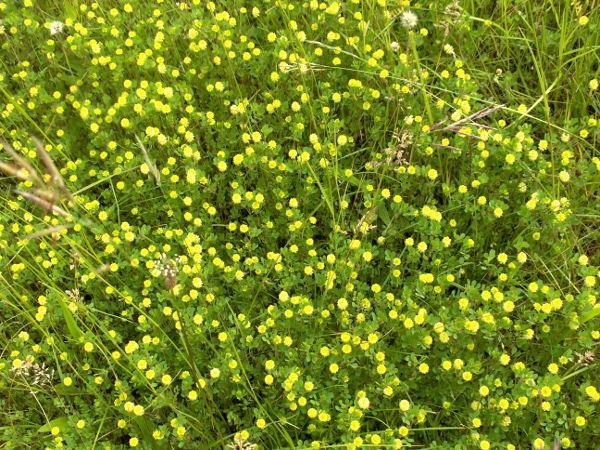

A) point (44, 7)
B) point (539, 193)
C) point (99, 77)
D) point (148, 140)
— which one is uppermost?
point (44, 7)

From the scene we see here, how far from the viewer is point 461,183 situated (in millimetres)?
2650

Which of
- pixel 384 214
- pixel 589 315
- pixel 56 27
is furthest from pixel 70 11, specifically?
pixel 589 315

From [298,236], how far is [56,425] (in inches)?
53.7

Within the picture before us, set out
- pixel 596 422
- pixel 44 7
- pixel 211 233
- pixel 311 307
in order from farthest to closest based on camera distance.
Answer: pixel 44 7 < pixel 211 233 < pixel 311 307 < pixel 596 422

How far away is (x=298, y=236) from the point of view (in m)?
2.61

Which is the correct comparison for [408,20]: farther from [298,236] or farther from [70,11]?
[70,11]

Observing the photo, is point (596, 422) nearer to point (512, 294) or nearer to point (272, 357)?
point (512, 294)

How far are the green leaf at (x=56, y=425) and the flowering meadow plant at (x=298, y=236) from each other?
3 cm

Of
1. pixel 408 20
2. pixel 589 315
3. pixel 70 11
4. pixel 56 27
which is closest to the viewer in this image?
pixel 589 315

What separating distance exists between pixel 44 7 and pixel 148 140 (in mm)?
1555

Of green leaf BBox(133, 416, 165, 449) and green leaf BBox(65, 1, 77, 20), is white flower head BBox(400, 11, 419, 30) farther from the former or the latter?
green leaf BBox(133, 416, 165, 449)

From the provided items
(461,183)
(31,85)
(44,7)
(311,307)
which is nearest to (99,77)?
(31,85)

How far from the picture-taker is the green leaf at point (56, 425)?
233 centimetres

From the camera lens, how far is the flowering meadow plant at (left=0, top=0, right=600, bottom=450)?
2205 mm
